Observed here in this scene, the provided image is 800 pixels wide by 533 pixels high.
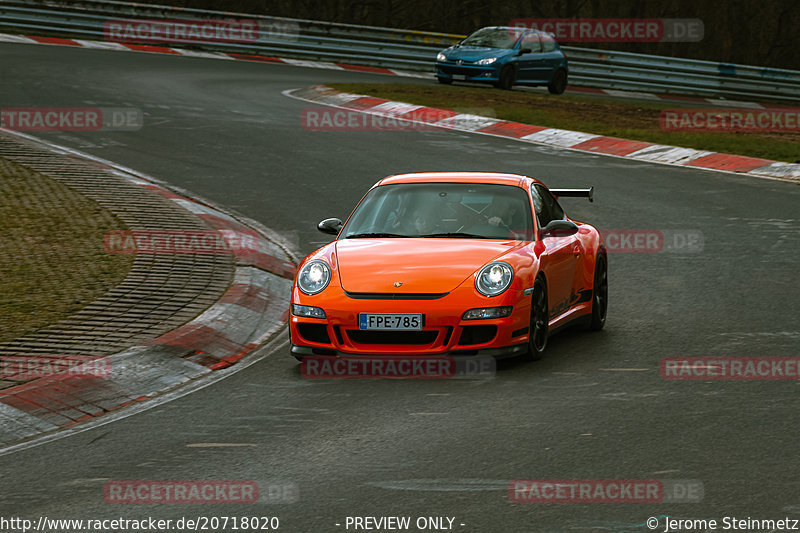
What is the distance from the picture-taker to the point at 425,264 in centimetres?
873

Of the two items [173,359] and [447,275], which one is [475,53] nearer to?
[447,275]

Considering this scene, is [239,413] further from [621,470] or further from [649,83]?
[649,83]

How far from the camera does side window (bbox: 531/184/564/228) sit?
9.83 meters

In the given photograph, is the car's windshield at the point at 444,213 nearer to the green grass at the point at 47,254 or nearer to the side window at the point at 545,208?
the side window at the point at 545,208

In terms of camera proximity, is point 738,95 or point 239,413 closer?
point 239,413

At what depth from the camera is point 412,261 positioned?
8.79 metres

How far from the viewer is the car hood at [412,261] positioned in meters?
8.52

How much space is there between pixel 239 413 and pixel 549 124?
1552 centimetres

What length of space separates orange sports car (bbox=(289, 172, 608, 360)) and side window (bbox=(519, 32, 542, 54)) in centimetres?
1937

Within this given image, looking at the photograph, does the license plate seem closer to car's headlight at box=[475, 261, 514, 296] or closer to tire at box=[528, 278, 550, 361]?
car's headlight at box=[475, 261, 514, 296]

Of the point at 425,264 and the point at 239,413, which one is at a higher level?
the point at 425,264

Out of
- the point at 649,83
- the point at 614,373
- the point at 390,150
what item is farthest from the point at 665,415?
the point at 649,83

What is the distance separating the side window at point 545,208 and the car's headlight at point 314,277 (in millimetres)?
1850

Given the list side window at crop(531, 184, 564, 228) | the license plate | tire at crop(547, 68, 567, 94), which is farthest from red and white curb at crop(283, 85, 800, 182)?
the license plate
